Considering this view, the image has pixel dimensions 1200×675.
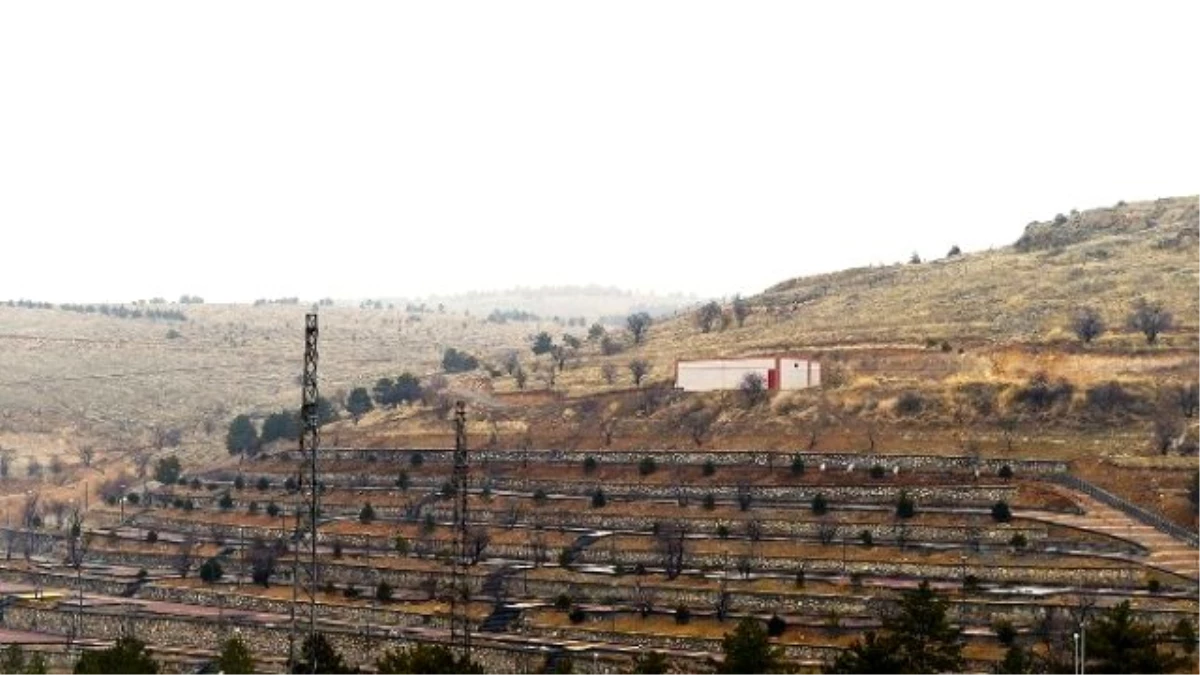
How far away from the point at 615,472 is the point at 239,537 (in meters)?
27.0

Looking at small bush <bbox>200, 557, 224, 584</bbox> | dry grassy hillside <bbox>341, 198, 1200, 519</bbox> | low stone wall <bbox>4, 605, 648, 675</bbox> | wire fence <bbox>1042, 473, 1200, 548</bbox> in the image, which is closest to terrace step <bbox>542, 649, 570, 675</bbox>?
low stone wall <bbox>4, 605, 648, 675</bbox>

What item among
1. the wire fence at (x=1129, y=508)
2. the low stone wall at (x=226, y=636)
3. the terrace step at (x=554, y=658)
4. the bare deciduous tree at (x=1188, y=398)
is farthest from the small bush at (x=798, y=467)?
the terrace step at (x=554, y=658)

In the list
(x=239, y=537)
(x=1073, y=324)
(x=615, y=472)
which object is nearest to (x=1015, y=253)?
(x=1073, y=324)

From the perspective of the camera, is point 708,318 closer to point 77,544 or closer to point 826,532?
point 77,544

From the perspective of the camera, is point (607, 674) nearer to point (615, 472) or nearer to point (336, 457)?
point (615, 472)

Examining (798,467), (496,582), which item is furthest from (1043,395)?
(496,582)

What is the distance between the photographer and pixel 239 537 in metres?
117

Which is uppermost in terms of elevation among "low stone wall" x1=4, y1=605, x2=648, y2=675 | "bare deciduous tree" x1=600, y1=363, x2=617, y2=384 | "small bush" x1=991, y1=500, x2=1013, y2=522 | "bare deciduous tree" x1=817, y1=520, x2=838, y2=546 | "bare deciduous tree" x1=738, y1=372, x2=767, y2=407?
"bare deciduous tree" x1=600, y1=363, x2=617, y2=384

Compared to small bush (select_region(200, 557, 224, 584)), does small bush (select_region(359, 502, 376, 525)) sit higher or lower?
higher

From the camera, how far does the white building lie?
128 metres

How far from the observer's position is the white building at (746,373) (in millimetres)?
127875

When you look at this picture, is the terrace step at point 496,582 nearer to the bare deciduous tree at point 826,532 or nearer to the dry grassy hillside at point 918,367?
the bare deciduous tree at point 826,532

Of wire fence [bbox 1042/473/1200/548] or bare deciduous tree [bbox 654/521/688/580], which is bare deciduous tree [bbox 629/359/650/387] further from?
wire fence [bbox 1042/473/1200/548]

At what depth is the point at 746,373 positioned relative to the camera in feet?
422
